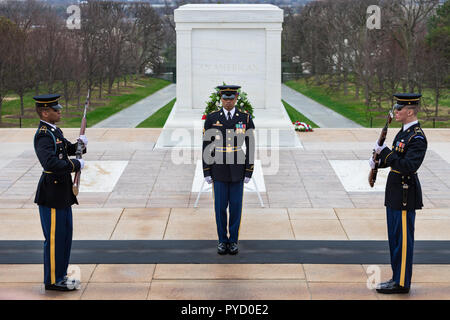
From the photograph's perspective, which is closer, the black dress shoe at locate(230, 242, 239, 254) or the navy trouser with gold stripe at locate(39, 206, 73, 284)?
the navy trouser with gold stripe at locate(39, 206, 73, 284)

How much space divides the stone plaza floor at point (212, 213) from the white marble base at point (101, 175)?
0.09 feet

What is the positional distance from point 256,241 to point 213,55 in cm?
625

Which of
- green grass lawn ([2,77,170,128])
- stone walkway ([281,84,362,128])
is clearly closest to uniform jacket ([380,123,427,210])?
stone walkway ([281,84,362,128])

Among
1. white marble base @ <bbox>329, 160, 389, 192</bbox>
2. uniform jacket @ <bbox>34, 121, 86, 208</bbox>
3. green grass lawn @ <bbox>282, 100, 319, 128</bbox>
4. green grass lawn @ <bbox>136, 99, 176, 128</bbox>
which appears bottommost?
green grass lawn @ <bbox>136, 99, 176, 128</bbox>

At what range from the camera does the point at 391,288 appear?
Answer: 5.18 meters

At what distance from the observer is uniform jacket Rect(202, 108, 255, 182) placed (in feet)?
20.1

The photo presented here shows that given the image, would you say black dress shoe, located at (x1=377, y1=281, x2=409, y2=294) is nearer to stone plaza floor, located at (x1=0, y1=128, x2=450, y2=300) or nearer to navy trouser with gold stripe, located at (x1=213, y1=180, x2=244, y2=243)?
stone plaza floor, located at (x1=0, y1=128, x2=450, y2=300)

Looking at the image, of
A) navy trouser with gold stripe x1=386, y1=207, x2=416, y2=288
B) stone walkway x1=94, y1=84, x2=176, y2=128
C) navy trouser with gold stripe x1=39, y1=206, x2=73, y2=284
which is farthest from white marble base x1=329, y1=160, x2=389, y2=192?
stone walkway x1=94, y1=84, x2=176, y2=128

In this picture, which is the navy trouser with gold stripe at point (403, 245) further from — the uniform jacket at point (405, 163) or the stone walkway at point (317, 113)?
the stone walkway at point (317, 113)

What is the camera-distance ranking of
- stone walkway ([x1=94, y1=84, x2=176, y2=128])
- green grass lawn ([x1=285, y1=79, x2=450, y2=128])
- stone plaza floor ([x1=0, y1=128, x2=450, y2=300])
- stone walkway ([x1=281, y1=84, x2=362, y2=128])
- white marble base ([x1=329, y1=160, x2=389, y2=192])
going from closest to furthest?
stone plaza floor ([x1=0, y1=128, x2=450, y2=300]) < white marble base ([x1=329, y1=160, x2=389, y2=192]) < stone walkway ([x1=281, y1=84, x2=362, y2=128]) < green grass lawn ([x1=285, y1=79, x2=450, y2=128]) < stone walkway ([x1=94, y1=84, x2=176, y2=128])

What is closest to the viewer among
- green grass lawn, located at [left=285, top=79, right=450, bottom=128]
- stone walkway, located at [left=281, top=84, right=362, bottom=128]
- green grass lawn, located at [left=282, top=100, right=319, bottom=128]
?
green grass lawn, located at [left=282, top=100, right=319, bottom=128]

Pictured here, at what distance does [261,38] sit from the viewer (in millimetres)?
12070

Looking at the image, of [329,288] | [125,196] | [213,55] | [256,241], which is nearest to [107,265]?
[256,241]

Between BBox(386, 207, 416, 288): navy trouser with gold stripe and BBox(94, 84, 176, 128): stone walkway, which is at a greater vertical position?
BBox(386, 207, 416, 288): navy trouser with gold stripe
